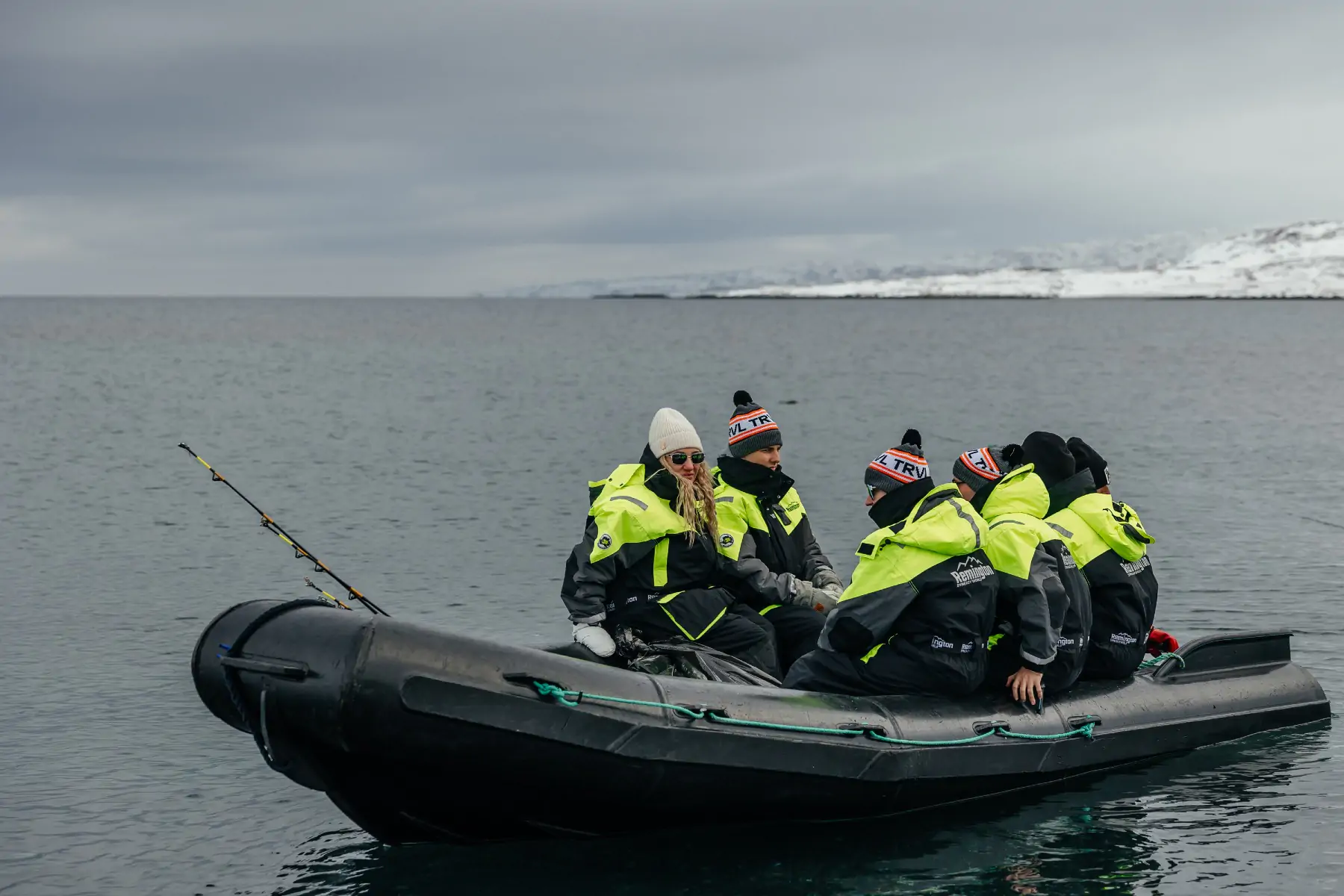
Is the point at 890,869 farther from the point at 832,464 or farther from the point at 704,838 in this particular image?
the point at 832,464

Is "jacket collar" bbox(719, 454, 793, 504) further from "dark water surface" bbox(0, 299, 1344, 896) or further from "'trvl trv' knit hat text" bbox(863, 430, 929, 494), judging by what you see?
"dark water surface" bbox(0, 299, 1344, 896)

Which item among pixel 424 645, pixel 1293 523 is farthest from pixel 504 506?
pixel 424 645

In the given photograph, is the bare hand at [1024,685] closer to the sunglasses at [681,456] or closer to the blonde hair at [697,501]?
the blonde hair at [697,501]

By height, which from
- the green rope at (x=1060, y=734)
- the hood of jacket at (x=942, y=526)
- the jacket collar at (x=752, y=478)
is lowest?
the green rope at (x=1060, y=734)

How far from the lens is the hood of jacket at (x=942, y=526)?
21.6ft

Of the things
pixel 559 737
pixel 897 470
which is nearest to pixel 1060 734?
pixel 897 470

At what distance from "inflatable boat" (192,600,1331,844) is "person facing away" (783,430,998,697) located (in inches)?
7.6

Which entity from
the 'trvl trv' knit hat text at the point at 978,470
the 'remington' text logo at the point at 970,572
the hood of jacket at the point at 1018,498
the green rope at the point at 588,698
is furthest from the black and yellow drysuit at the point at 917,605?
the green rope at the point at 588,698

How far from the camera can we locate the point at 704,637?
7.65 metres

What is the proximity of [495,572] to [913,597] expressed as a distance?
26.3 feet

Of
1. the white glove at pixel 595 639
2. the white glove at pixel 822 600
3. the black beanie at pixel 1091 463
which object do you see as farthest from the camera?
the white glove at pixel 822 600

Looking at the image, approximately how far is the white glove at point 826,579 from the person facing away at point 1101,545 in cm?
129

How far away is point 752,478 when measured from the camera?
798cm

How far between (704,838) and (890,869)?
0.93 meters
